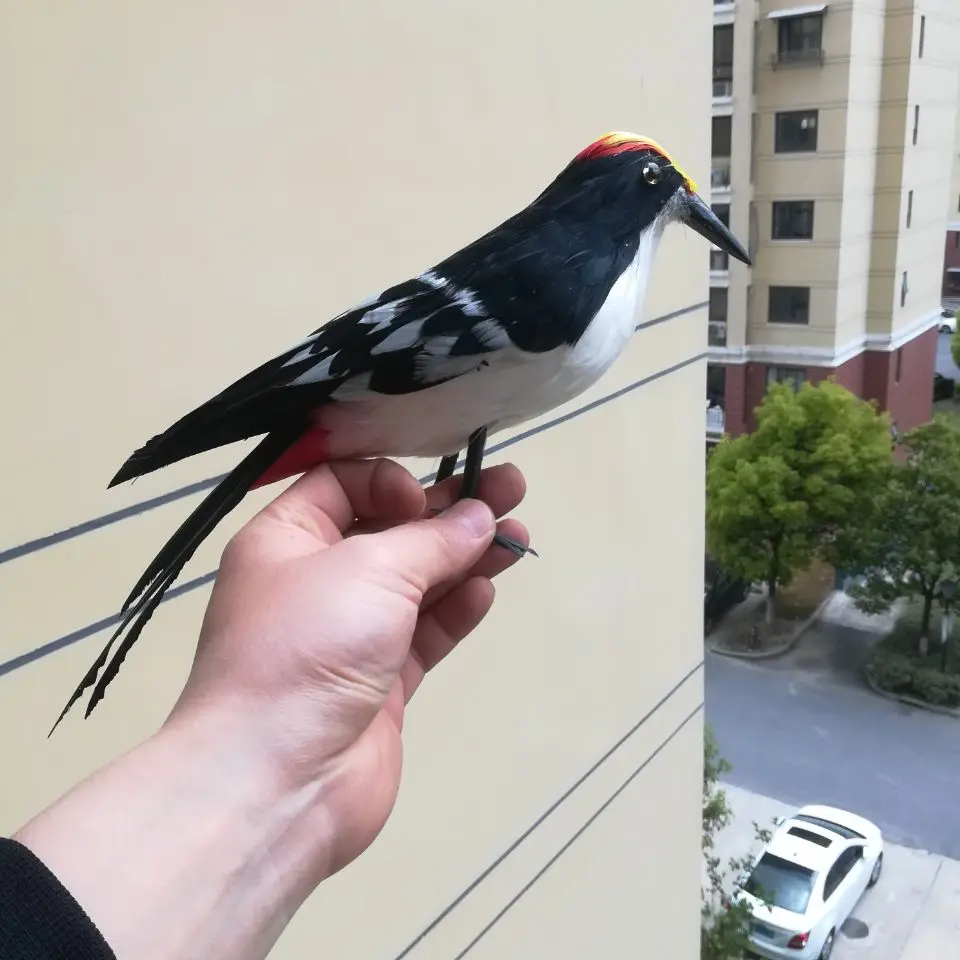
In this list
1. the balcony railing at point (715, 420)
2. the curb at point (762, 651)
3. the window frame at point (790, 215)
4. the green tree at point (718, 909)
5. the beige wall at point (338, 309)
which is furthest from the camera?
the balcony railing at point (715, 420)

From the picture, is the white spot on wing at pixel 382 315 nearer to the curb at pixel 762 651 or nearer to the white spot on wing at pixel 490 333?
the white spot on wing at pixel 490 333

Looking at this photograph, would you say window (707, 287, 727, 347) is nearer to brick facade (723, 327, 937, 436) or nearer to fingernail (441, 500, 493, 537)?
brick facade (723, 327, 937, 436)

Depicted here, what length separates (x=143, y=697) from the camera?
39.9 inches

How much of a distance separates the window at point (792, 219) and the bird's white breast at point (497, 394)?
619 centimetres

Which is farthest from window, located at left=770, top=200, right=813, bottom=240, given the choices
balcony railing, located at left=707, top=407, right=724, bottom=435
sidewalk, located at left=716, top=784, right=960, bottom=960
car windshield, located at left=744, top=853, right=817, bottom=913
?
car windshield, located at left=744, top=853, right=817, bottom=913

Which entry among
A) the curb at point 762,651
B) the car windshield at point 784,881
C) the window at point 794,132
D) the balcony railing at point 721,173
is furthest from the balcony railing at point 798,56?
the car windshield at point 784,881

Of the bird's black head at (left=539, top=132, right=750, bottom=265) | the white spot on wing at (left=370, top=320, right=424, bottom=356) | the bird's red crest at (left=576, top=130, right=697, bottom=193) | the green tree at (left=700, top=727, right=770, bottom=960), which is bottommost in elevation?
the green tree at (left=700, top=727, right=770, bottom=960)

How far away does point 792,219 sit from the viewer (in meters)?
6.42

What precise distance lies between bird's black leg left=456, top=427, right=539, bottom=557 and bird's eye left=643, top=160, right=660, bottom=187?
248 mm

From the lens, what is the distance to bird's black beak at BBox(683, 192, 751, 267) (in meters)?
0.80

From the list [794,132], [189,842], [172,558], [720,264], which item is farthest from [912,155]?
[189,842]

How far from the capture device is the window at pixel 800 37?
609 cm

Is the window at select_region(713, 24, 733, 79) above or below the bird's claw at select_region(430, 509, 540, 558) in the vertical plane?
above

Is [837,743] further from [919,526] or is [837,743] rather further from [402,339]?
[402,339]
